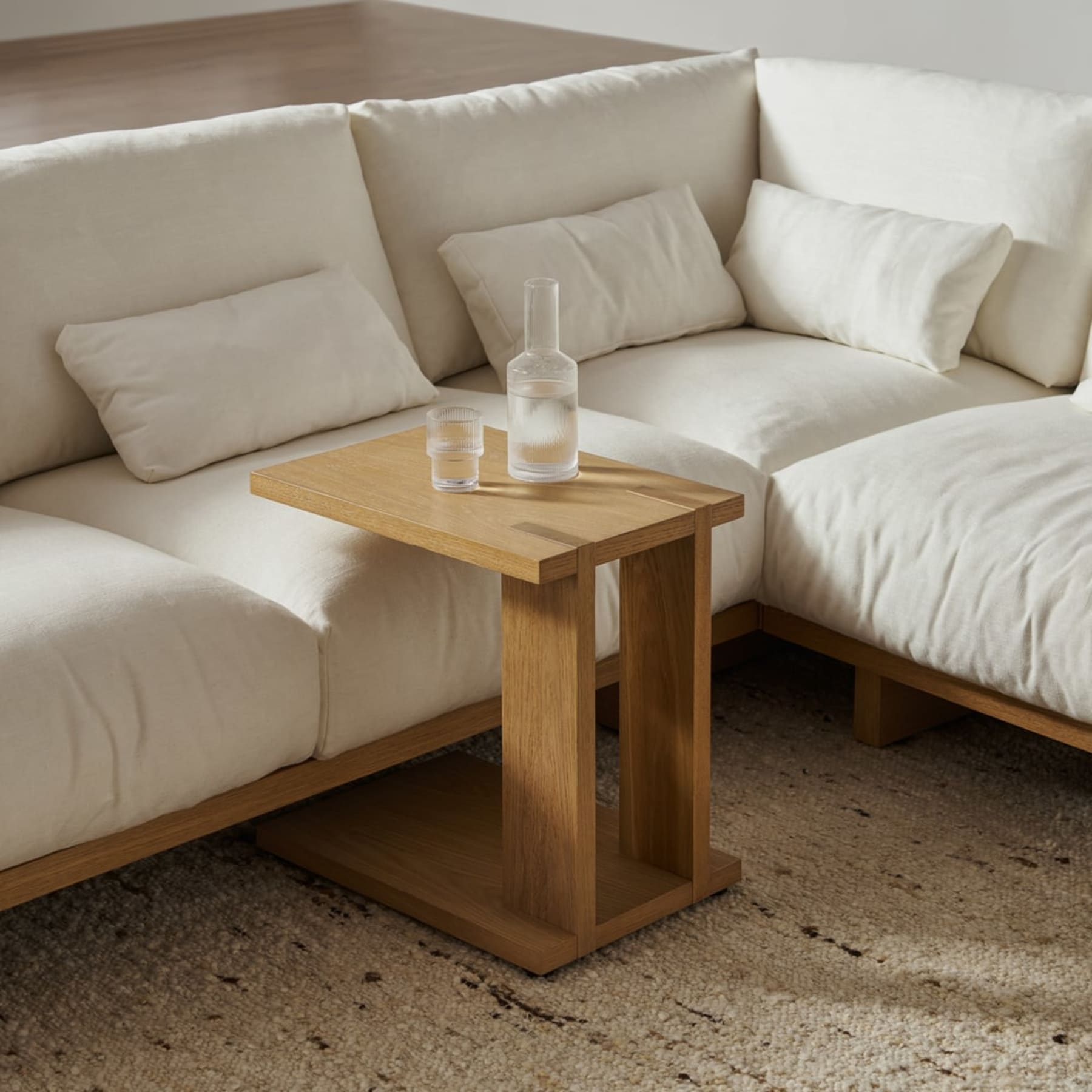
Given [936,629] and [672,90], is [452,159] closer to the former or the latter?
[672,90]

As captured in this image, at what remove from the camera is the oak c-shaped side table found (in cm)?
196

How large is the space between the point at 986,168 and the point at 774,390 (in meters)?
0.67

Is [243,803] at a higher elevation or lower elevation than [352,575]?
lower

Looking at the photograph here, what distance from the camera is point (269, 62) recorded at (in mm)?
5027

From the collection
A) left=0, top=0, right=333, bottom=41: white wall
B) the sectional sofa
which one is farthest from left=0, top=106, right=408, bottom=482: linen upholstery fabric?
left=0, top=0, right=333, bottom=41: white wall

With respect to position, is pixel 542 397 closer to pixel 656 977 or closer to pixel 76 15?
pixel 656 977

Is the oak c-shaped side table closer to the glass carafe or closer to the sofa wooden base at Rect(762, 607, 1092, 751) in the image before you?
the glass carafe

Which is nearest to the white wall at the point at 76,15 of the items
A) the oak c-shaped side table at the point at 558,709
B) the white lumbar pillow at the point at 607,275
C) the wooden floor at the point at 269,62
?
the wooden floor at the point at 269,62

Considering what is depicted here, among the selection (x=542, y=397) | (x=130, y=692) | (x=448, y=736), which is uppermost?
(x=542, y=397)

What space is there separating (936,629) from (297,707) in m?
0.93

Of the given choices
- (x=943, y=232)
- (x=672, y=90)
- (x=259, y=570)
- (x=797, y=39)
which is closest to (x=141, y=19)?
(x=797, y=39)

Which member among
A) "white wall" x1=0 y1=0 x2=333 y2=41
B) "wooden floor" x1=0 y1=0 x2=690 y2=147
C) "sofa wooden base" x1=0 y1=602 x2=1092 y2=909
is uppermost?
"white wall" x1=0 y1=0 x2=333 y2=41

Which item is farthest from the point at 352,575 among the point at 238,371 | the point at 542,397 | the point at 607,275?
the point at 607,275

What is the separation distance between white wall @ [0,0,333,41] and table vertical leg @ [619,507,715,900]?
5708 mm
